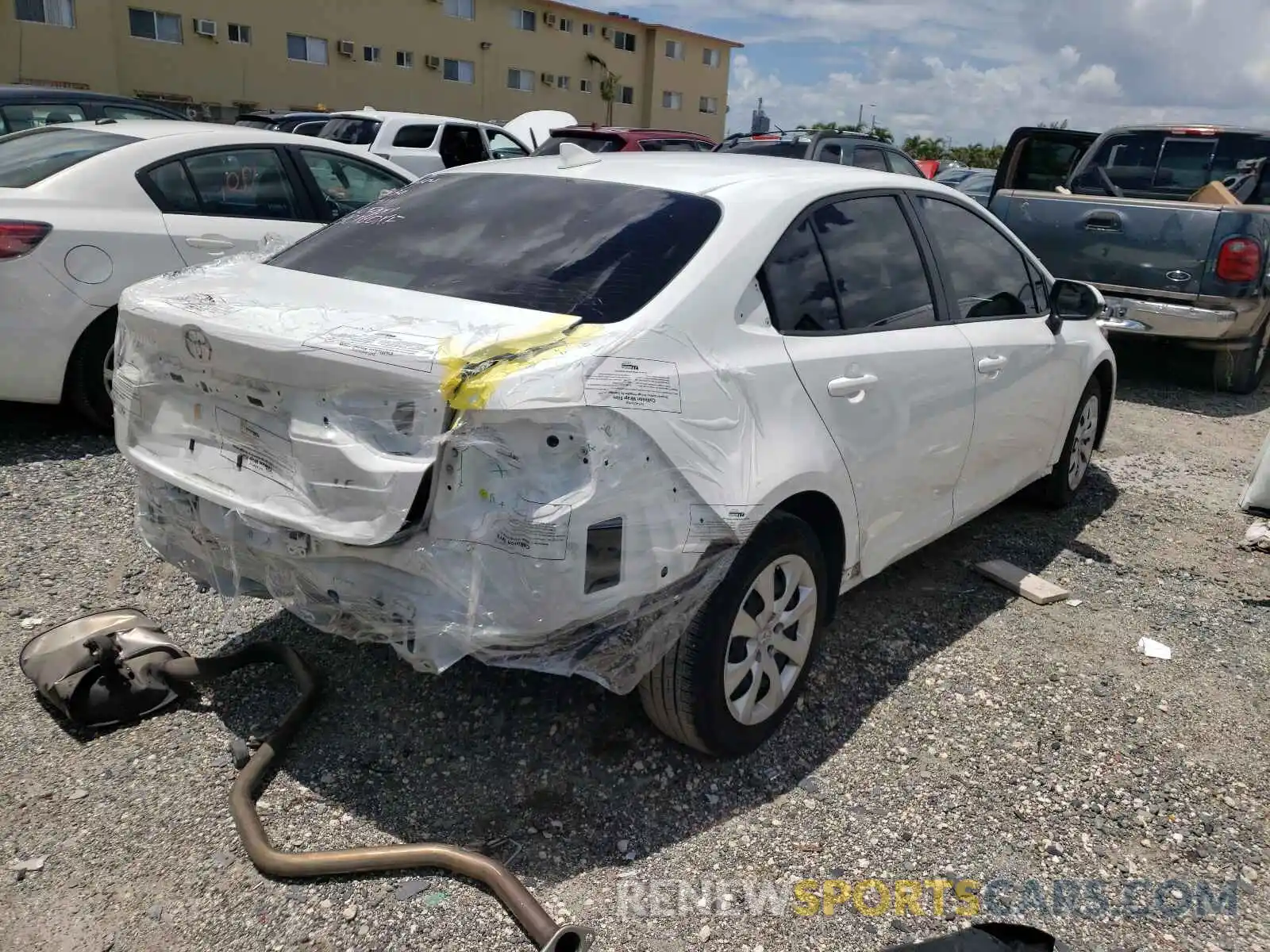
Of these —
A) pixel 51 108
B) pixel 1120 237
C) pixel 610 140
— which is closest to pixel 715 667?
pixel 1120 237

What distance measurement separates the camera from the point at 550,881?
8.16 ft

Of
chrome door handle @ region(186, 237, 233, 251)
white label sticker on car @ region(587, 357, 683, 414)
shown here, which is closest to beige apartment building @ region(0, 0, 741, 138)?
chrome door handle @ region(186, 237, 233, 251)

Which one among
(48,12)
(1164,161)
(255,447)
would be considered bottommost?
(255,447)

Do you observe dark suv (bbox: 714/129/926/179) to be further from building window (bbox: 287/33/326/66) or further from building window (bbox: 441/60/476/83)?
building window (bbox: 441/60/476/83)

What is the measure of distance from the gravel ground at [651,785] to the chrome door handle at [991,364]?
3.23 ft

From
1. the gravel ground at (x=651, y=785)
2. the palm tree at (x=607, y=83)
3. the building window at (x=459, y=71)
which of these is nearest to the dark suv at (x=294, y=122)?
the gravel ground at (x=651, y=785)

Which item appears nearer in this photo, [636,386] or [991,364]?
[636,386]

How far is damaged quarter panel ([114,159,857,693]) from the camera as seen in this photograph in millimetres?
2248

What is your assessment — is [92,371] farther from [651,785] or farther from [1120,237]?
[1120,237]

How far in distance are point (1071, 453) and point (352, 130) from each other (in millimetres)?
12177

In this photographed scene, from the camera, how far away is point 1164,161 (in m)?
8.76

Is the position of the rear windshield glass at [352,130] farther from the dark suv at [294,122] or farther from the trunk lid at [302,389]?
the trunk lid at [302,389]

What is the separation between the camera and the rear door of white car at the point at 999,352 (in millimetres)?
3803

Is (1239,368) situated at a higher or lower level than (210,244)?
lower
